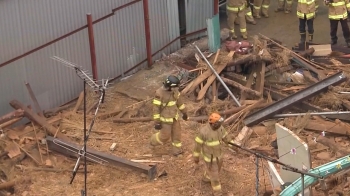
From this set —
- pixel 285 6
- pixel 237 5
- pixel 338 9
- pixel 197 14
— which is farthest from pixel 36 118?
pixel 285 6

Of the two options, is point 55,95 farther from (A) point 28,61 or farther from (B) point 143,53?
(B) point 143,53

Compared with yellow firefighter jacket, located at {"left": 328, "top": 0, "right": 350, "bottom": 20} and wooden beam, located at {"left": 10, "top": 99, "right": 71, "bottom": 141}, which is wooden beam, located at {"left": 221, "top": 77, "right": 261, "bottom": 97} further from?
yellow firefighter jacket, located at {"left": 328, "top": 0, "right": 350, "bottom": 20}

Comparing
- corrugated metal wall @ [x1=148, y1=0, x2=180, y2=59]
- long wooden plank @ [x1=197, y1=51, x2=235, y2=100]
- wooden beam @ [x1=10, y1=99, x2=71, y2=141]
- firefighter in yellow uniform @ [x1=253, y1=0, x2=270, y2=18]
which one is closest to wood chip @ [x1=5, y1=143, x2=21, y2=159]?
wooden beam @ [x1=10, y1=99, x2=71, y2=141]

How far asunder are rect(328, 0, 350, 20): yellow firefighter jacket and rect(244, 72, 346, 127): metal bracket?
3.34 m

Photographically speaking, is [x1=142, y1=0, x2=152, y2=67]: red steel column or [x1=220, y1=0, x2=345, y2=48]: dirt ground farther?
[x1=220, y1=0, x2=345, y2=48]: dirt ground

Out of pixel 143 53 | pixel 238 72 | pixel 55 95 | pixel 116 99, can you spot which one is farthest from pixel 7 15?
pixel 238 72

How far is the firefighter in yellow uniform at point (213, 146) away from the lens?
10164 mm

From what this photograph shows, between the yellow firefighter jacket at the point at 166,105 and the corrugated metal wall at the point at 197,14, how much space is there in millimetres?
5422

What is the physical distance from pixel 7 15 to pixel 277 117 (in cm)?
529

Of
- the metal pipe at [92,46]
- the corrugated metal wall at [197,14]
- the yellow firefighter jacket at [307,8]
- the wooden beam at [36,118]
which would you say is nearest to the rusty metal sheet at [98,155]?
the wooden beam at [36,118]

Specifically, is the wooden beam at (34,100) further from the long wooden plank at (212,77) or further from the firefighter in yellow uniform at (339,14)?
the firefighter in yellow uniform at (339,14)

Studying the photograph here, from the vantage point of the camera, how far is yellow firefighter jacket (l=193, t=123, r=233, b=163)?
1027 cm

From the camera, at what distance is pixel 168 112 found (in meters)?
11.4

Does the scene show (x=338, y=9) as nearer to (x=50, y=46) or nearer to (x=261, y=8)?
(x=261, y=8)
